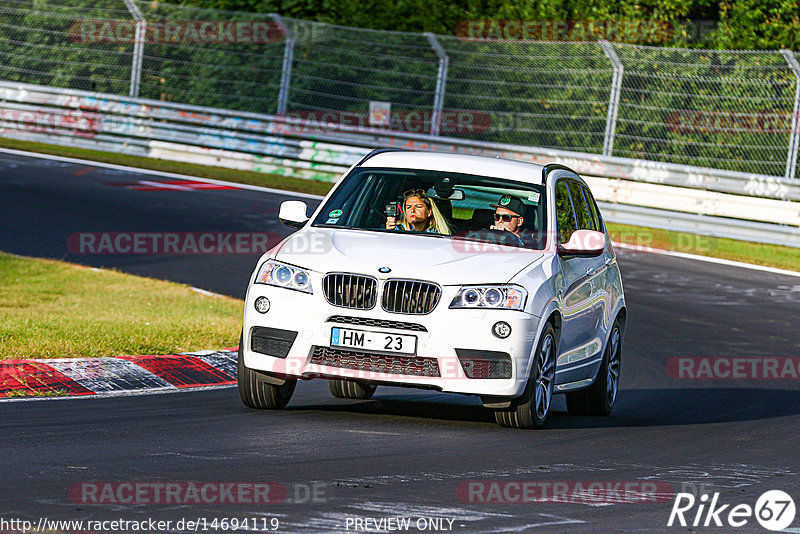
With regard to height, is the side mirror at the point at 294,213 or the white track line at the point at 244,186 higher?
the side mirror at the point at 294,213

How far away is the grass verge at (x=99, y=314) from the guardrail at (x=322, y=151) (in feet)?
31.1

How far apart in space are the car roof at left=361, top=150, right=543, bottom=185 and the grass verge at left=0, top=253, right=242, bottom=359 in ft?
7.85

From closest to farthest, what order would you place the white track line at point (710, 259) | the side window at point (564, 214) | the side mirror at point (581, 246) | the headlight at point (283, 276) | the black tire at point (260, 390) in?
the headlight at point (283, 276) → the black tire at point (260, 390) → the side mirror at point (581, 246) → the side window at point (564, 214) → the white track line at point (710, 259)

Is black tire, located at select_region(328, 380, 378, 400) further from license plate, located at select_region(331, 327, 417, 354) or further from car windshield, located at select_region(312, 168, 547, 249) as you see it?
license plate, located at select_region(331, 327, 417, 354)

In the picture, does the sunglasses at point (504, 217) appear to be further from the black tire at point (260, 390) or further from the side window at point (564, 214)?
the black tire at point (260, 390)

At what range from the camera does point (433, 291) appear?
27.7 feet

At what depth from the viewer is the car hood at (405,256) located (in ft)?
27.9

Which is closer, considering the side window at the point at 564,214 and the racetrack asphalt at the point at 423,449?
the racetrack asphalt at the point at 423,449

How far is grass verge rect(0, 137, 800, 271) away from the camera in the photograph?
2025cm

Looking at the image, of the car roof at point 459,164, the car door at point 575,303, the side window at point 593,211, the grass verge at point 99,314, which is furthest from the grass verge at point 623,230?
the car roof at point 459,164

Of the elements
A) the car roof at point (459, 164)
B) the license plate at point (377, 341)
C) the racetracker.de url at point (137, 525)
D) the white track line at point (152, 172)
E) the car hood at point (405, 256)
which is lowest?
the white track line at point (152, 172)

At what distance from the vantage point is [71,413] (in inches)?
337

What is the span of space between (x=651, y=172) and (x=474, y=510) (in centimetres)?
1662

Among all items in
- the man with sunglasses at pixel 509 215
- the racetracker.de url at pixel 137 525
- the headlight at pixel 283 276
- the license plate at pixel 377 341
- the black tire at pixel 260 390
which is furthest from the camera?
the man with sunglasses at pixel 509 215
